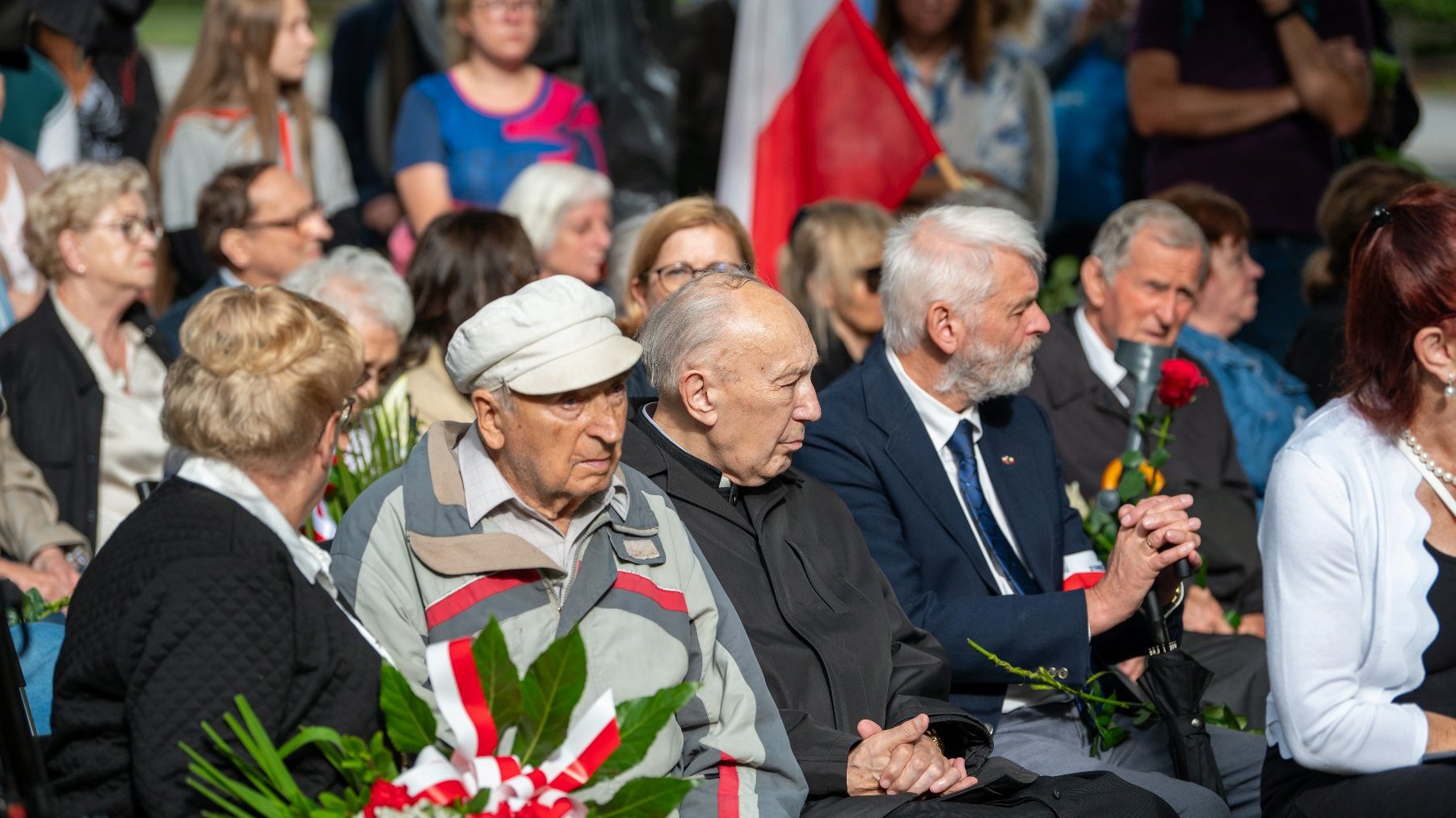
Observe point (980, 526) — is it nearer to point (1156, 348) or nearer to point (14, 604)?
point (1156, 348)

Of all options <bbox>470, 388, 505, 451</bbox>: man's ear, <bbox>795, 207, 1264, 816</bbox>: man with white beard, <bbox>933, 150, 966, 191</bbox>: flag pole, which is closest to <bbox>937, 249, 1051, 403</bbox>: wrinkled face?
<bbox>795, 207, 1264, 816</bbox>: man with white beard

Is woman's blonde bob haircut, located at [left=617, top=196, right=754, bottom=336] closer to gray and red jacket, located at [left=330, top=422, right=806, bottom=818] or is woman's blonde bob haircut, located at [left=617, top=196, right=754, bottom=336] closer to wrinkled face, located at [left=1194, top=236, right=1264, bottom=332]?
gray and red jacket, located at [left=330, top=422, right=806, bottom=818]

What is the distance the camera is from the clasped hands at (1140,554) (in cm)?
393

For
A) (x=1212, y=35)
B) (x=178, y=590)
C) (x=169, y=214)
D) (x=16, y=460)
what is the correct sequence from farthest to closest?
1. (x=1212, y=35)
2. (x=169, y=214)
3. (x=16, y=460)
4. (x=178, y=590)

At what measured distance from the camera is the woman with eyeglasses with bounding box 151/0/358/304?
263 inches

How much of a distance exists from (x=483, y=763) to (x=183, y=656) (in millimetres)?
550

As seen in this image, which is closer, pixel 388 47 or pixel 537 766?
pixel 537 766

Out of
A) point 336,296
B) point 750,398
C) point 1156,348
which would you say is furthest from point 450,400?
point 1156,348

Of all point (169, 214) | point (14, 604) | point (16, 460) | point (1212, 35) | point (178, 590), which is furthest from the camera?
point (1212, 35)

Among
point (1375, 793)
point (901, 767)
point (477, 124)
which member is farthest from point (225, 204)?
point (1375, 793)

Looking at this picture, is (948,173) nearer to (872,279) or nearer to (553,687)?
(872,279)

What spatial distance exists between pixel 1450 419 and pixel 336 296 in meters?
3.30

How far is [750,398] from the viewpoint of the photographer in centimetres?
382

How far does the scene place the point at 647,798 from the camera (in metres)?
2.93
